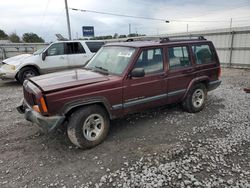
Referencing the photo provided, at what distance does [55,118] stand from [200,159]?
7.90 ft

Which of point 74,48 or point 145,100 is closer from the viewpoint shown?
point 145,100

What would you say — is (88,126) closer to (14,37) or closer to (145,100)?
(145,100)

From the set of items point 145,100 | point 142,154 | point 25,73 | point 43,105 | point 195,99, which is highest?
point 43,105

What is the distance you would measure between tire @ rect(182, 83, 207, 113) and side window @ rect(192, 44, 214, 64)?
0.63m

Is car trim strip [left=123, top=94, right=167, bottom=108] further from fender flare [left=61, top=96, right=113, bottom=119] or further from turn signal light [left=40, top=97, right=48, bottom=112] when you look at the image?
turn signal light [left=40, top=97, right=48, bottom=112]

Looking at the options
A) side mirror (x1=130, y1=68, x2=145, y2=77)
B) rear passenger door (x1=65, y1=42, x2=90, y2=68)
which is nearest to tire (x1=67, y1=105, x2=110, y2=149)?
side mirror (x1=130, y1=68, x2=145, y2=77)

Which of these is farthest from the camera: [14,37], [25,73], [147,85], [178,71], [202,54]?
[14,37]

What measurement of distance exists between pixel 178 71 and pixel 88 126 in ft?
7.90

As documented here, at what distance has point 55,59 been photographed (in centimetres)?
877

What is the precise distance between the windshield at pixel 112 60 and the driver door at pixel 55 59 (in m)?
4.93

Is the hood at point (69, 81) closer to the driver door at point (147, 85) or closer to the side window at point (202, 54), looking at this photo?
the driver door at point (147, 85)

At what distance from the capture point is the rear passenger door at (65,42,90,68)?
9133 mm

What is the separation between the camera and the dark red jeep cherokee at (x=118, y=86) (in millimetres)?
3092

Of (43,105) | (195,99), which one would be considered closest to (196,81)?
(195,99)
